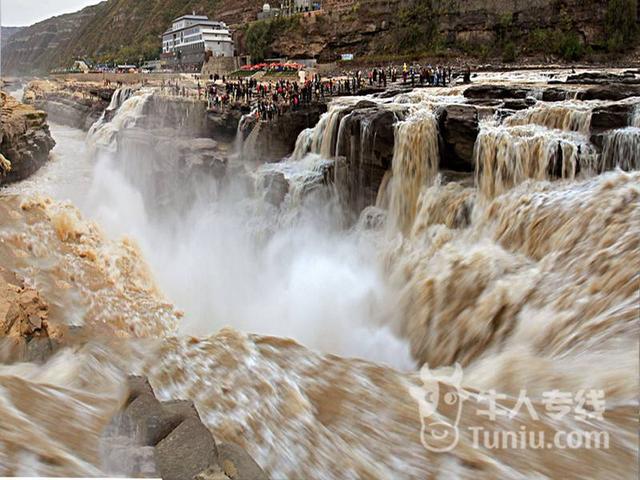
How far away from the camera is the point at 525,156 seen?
6.51 metres

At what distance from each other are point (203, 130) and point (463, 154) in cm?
804

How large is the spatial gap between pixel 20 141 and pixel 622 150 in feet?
40.4

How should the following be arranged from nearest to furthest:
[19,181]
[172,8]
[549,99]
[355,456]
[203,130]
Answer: [355,456]
[549,99]
[19,181]
[203,130]
[172,8]

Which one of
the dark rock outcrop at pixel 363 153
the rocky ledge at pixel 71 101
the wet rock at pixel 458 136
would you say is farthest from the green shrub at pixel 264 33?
the wet rock at pixel 458 136

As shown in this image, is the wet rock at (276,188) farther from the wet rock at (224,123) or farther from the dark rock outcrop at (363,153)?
the wet rock at (224,123)

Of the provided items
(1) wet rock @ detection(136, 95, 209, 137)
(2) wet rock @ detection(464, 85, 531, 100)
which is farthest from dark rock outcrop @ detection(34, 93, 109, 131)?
(2) wet rock @ detection(464, 85, 531, 100)

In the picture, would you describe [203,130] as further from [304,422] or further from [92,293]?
[304,422]

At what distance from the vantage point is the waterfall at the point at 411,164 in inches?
299

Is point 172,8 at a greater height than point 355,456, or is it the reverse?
point 172,8

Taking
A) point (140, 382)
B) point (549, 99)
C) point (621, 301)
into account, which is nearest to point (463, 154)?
point (549, 99)

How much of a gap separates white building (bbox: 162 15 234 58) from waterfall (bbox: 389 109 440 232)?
24.5m

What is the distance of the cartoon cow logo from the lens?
279 cm

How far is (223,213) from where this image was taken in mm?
10414

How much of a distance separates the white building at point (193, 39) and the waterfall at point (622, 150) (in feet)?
88.1
